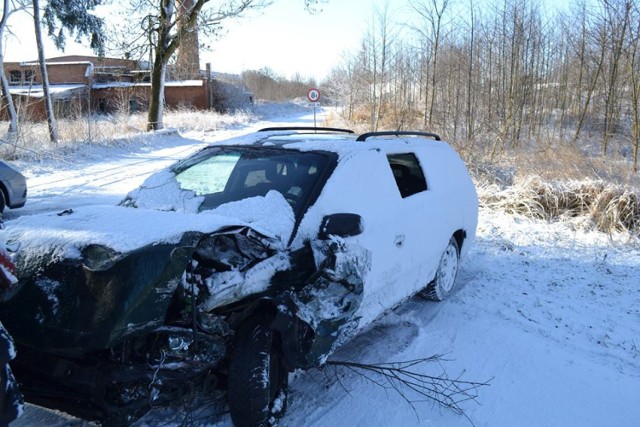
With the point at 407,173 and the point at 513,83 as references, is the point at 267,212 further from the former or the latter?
the point at 513,83

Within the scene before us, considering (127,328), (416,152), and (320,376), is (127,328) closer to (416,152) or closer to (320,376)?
(320,376)

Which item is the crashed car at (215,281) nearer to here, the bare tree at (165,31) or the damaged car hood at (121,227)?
the damaged car hood at (121,227)

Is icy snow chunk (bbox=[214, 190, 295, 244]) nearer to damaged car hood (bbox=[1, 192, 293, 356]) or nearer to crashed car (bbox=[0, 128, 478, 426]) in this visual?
crashed car (bbox=[0, 128, 478, 426])

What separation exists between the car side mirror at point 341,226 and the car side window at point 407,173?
113cm

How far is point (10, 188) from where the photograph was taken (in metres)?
7.98

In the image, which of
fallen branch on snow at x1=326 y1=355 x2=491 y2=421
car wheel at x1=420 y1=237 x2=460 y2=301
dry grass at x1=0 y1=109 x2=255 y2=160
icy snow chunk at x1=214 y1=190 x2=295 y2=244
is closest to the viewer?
icy snow chunk at x1=214 y1=190 x2=295 y2=244

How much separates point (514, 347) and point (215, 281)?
9.06 ft

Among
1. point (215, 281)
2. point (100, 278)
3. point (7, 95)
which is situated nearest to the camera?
point (100, 278)

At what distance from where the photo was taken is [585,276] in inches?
231

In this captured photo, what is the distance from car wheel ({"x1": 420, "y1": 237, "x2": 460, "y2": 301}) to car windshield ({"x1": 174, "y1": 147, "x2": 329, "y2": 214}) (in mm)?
1881

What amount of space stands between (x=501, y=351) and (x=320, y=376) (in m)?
1.59

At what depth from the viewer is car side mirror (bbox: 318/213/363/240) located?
315 cm

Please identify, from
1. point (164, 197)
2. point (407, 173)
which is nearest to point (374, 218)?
point (407, 173)

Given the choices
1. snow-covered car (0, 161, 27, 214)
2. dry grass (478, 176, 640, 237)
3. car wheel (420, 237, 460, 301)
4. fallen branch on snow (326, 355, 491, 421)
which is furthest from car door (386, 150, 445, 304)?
snow-covered car (0, 161, 27, 214)
